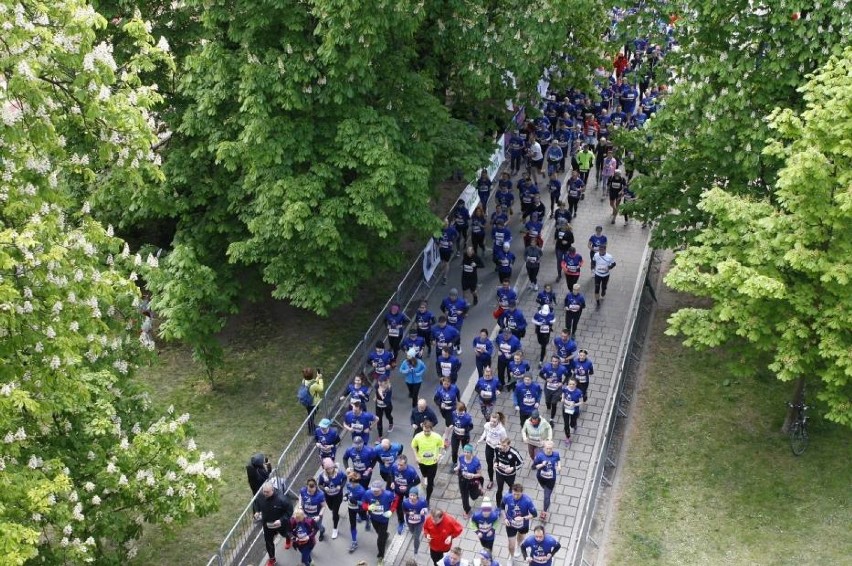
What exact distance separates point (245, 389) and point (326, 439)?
468 cm

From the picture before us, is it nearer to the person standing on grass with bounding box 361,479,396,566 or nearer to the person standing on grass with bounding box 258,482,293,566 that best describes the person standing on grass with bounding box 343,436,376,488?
the person standing on grass with bounding box 361,479,396,566

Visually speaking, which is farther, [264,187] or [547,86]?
[547,86]

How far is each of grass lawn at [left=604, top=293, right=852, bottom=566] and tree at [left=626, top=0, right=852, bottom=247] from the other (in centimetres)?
318

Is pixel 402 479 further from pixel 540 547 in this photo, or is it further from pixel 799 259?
pixel 799 259

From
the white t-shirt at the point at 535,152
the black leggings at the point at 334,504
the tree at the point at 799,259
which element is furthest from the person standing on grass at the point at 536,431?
the white t-shirt at the point at 535,152

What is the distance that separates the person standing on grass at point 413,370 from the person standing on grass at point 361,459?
279 centimetres

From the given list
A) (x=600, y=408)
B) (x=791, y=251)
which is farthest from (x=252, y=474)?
(x=791, y=251)

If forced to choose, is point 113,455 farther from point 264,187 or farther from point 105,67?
point 264,187

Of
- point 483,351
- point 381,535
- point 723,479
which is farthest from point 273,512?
point 723,479

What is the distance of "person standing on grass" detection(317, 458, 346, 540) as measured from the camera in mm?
16594

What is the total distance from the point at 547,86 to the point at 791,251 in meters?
14.5

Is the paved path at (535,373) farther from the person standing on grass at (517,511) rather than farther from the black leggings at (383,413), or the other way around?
the person standing on grass at (517,511)

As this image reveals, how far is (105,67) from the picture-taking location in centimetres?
1262

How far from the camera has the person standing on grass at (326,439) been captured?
58.1 ft
